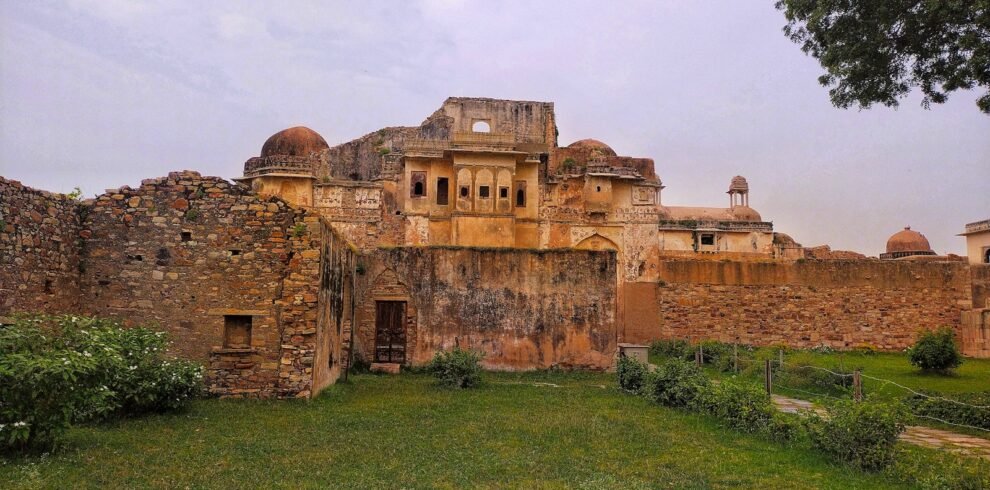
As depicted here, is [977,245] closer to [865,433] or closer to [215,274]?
[865,433]

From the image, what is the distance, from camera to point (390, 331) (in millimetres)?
16984

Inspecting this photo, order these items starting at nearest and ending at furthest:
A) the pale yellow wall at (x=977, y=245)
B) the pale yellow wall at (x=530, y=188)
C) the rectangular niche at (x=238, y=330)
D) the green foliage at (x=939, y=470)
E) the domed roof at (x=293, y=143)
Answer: the green foliage at (x=939, y=470) → the rectangular niche at (x=238, y=330) → the pale yellow wall at (x=530, y=188) → the pale yellow wall at (x=977, y=245) → the domed roof at (x=293, y=143)

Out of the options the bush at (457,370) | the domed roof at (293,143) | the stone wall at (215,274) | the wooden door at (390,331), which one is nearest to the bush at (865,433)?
the bush at (457,370)

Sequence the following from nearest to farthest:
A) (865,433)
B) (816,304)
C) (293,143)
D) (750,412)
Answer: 1. (865,433)
2. (750,412)
3. (816,304)
4. (293,143)

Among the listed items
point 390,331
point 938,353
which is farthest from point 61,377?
point 938,353

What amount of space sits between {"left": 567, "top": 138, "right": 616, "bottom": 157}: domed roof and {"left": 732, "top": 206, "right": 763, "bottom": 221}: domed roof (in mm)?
10689

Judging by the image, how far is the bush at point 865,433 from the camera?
23.3 feet

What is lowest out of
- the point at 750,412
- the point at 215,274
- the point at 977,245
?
the point at 750,412

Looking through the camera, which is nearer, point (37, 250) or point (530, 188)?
point (37, 250)

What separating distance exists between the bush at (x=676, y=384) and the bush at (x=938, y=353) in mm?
8796

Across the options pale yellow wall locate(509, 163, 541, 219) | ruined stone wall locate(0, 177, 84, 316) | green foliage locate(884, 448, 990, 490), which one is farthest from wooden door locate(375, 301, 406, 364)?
pale yellow wall locate(509, 163, 541, 219)

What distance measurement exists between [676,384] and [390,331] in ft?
25.1

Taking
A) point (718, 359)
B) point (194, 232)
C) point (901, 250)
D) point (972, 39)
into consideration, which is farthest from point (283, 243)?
point (901, 250)

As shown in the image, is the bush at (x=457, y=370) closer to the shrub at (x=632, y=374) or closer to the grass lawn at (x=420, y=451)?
the grass lawn at (x=420, y=451)
